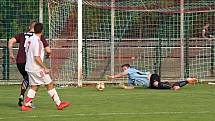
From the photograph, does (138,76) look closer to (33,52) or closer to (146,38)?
(146,38)

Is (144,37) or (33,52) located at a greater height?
(144,37)

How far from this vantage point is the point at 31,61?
510 inches

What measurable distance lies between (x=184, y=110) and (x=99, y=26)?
10284 mm

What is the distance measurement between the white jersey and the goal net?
8477 millimetres

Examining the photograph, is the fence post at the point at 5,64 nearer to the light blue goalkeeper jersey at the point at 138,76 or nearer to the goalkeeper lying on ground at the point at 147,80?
the goalkeeper lying on ground at the point at 147,80

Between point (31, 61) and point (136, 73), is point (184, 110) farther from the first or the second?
point (136, 73)

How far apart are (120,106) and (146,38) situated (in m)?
9.65

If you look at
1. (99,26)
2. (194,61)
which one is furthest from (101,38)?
(194,61)

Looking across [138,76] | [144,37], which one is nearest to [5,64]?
[144,37]

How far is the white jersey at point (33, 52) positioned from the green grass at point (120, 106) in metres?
0.85

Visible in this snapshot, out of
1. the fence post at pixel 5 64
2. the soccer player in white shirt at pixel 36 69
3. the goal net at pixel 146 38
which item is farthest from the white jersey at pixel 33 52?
the fence post at pixel 5 64

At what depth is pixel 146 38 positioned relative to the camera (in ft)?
75.7

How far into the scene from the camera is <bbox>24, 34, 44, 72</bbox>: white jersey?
1288cm

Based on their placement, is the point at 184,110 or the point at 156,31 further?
the point at 156,31
